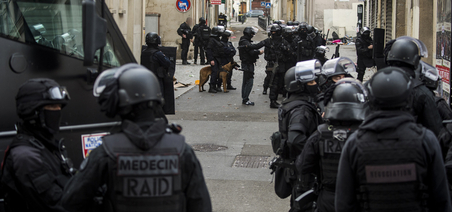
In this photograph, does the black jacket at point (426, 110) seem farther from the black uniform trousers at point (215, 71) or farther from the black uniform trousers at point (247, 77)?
the black uniform trousers at point (215, 71)

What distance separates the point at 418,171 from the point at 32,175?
6.52 ft

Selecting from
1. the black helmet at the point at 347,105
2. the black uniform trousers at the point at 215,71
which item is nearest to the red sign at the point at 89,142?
the black helmet at the point at 347,105

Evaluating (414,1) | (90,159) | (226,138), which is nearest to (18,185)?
(90,159)

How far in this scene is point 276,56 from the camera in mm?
11523

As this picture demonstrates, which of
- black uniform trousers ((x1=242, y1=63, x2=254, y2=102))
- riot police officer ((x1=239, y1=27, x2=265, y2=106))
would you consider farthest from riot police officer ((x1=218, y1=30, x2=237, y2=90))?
black uniform trousers ((x1=242, y1=63, x2=254, y2=102))

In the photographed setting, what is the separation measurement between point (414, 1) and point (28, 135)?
38.0 feet

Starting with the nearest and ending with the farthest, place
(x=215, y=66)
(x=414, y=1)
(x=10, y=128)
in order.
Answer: (x=10, y=128) < (x=414, y=1) < (x=215, y=66)

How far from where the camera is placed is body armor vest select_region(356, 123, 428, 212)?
2496 millimetres

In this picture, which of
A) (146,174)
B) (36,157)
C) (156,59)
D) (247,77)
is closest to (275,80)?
(247,77)

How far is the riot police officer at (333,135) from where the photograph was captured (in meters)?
3.25

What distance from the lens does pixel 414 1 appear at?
12.5 metres

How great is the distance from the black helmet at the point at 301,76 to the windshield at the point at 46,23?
5.75 feet

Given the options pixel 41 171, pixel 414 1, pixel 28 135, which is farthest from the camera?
pixel 414 1

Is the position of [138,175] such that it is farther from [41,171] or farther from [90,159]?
[41,171]
